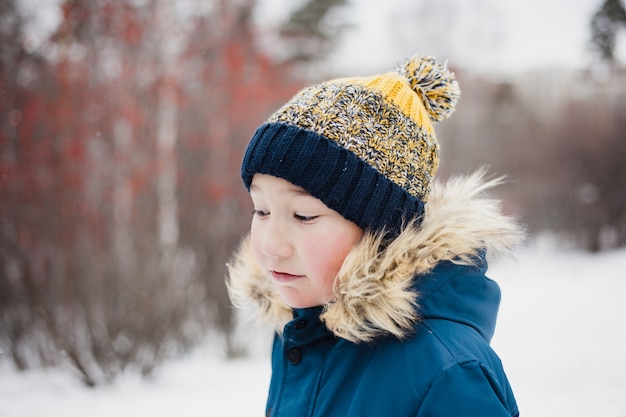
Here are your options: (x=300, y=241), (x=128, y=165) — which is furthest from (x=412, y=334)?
(x=128, y=165)

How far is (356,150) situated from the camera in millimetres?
1211

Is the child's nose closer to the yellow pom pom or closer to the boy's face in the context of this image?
the boy's face

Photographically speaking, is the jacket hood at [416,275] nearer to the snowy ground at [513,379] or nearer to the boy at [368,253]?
the boy at [368,253]

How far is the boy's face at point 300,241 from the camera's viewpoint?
45.8 inches

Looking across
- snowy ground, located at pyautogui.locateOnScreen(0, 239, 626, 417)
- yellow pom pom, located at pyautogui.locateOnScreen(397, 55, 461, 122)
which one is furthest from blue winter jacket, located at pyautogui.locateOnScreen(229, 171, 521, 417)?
→ snowy ground, located at pyautogui.locateOnScreen(0, 239, 626, 417)

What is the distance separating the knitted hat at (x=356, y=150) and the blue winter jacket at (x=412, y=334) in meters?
0.09

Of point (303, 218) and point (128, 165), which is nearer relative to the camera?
point (303, 218)

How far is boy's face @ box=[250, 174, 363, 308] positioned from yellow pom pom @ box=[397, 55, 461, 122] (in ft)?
1.78

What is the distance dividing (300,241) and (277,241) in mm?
58

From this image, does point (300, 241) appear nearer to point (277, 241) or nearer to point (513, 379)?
point (277, 241)

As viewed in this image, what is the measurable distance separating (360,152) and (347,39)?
634 inches

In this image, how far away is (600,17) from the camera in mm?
13172

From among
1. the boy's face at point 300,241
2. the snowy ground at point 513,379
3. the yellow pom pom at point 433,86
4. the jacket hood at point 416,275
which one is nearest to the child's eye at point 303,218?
the boy's face at point 300,241

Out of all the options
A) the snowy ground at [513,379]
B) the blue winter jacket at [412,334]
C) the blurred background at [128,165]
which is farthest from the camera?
the blurred background at [128,165]
